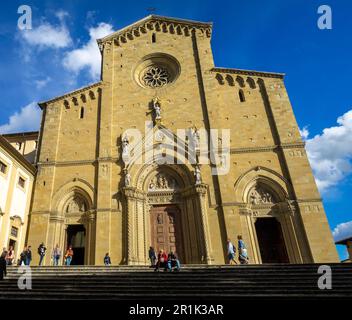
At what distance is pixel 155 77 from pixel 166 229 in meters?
11.5

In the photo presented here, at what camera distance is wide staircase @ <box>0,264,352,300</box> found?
328 inches

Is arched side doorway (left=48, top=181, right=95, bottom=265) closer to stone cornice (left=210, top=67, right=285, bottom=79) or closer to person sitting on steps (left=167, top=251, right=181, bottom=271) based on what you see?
person sitting on steps (left=167, top=251, right=181, bottom=271)

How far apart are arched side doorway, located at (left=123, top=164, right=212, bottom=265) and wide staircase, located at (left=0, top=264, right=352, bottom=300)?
4726mm

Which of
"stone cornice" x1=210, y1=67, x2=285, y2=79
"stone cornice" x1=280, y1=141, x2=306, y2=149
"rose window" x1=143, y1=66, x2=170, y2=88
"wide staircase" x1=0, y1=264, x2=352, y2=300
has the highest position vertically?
"rose window" x1=143, y1=66, x2=170, y2=88

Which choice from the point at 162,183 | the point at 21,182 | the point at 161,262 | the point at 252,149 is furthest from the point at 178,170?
the point at 21,182

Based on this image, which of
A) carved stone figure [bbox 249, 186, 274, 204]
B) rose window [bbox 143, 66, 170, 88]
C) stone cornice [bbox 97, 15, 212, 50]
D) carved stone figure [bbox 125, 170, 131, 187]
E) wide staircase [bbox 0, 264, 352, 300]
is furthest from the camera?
stone cornice [bbox 97, 15, 212, 50]

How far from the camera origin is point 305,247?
Answer: 15.6 meters

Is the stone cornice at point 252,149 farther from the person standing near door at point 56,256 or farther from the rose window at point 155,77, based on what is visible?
the person standing near door at point 56,256

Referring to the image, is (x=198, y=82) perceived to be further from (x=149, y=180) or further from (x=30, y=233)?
(x=30, y=233)

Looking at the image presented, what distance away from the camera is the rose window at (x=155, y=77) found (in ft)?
72.6

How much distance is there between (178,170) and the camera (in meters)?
18.4

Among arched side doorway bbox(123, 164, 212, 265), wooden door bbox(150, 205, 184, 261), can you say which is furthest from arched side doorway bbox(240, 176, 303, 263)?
wooden door bbox(150, 205, 184, 261)

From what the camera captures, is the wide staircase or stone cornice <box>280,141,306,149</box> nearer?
the wide staircase
